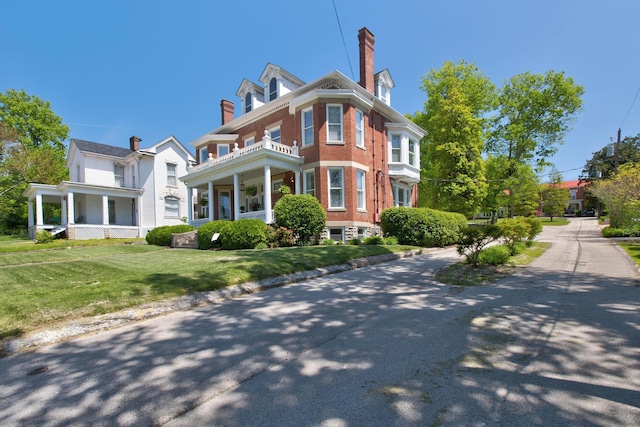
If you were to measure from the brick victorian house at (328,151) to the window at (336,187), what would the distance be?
2.1 inches

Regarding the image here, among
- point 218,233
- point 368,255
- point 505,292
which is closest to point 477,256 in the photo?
point 505,292

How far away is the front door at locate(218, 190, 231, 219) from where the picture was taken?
23297mm

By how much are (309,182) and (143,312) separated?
1351 cm

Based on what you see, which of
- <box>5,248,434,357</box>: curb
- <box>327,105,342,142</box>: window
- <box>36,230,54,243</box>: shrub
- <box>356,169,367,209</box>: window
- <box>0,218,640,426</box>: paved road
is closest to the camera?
<box>0,218,640,426</box>: paved road

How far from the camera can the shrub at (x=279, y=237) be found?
13.9m

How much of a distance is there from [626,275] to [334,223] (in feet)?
37.2

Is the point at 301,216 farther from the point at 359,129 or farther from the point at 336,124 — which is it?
the point at 359,129

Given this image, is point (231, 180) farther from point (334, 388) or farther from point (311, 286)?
point (334, 388)

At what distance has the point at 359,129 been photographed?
694 inches

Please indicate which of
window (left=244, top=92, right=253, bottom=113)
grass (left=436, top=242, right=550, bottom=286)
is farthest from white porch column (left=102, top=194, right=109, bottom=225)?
grass (left=436, top=242, right=550, bottom=286)

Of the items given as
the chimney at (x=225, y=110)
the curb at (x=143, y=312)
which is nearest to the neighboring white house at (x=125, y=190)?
the chimney at (x=225, y=110)

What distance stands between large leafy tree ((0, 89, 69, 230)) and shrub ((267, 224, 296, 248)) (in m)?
25.8

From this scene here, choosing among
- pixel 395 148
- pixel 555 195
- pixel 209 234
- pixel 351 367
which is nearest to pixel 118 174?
pixel 209 234

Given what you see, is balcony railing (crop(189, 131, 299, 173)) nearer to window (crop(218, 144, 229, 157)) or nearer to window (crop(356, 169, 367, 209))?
window (crop(356, 169, 367, 209))
